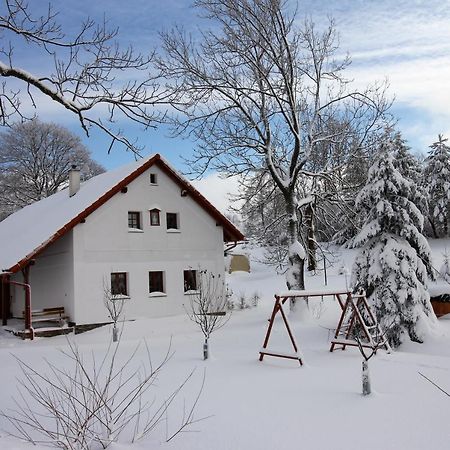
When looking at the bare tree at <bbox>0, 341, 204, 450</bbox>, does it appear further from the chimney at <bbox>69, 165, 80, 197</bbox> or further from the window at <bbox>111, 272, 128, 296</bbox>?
the chimney at <bbox>69, 165, 80, 197</bbox>

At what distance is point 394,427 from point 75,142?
3853 cm

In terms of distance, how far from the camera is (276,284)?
3438 cm

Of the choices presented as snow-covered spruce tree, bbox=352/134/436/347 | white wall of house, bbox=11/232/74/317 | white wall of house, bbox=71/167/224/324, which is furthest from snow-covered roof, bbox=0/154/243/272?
snow-covered spruce tree, bbox=352/134/436/347

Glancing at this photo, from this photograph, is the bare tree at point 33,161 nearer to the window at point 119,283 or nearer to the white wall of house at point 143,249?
the white wall of house at point 143,249

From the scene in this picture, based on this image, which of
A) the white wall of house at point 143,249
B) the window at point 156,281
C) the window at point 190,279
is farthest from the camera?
the window at point 190,279

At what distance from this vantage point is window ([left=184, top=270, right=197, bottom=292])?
873 inches

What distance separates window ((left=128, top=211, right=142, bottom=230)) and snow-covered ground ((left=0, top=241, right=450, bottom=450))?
6555mm

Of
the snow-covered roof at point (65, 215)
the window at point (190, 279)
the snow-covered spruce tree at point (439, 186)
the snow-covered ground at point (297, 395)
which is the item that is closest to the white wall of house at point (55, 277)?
the snow-covered roof at point (65, 215)

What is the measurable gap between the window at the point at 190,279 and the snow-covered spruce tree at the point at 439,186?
1029 inches

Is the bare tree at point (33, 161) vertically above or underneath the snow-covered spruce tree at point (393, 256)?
above

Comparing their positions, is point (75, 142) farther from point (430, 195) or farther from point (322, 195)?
point (430, 195)

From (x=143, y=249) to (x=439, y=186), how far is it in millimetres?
30736

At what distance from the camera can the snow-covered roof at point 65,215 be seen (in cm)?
1853

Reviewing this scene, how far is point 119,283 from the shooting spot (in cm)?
2028
